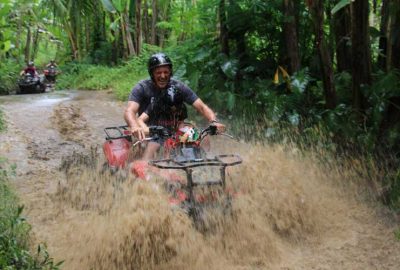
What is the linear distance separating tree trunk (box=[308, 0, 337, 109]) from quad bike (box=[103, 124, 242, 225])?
245 cm

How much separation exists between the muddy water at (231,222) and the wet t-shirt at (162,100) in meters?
0.88

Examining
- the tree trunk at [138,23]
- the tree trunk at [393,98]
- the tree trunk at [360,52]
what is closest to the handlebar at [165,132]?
the tree trunk at [393,98]

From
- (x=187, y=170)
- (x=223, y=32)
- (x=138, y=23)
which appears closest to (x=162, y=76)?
(x=187, y=170)

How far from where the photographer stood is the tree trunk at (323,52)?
21.9 feet

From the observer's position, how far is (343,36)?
26.3 feet

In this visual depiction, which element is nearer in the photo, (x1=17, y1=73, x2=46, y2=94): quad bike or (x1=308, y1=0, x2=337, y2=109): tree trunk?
(x1=308, y1=0, x2=337, y2=109): tree trunk

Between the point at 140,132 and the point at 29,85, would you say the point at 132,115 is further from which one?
the point at 29,85

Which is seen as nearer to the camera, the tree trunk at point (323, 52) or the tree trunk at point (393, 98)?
the tree trunk at point (393, 98)

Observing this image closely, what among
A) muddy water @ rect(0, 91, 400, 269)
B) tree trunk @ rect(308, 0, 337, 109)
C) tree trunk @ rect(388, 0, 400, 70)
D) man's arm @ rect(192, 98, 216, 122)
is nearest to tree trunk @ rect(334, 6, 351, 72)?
tree trunk @ rect(308, 0, 337, 109)

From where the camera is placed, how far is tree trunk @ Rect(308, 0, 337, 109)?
21.9ft

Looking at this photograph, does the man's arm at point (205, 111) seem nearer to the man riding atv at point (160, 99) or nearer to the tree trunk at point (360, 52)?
the man riding atv at point (160, 99)

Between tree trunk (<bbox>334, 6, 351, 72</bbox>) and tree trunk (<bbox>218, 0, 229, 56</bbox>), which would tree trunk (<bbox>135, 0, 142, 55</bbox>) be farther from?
tree trunk (<bbox>334, 6, 351, 72</bbox>)

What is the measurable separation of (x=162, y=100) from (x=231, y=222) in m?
1.97

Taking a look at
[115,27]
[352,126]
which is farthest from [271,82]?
[115,27]
